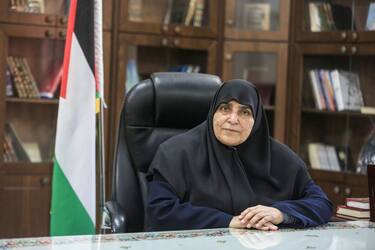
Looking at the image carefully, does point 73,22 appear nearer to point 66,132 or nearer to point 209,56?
point 66,132

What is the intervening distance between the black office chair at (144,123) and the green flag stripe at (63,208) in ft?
1.05

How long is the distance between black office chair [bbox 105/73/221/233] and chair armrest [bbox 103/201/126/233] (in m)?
0.02

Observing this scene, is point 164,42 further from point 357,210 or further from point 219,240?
point 219,240

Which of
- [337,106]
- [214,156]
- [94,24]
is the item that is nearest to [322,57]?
[337,106]

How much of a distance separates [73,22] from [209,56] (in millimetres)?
1438

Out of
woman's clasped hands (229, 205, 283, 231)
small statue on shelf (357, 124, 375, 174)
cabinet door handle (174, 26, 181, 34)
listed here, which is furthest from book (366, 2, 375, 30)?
woman's clasped hands (229, 205, 283, 231)

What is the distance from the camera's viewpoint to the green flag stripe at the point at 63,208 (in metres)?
3.06

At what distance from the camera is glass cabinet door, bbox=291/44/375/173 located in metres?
4.34

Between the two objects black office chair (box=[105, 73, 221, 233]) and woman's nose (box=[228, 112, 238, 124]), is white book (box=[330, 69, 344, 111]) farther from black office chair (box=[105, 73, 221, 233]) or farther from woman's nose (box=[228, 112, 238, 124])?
woman's nose (box=[228, 112, 238, 124])

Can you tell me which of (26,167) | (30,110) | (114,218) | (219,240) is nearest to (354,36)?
(30,110)

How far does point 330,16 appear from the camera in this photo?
4.44 meters

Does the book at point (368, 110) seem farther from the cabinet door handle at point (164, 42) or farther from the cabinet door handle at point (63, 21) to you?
the cabinet door handle at point (63, 21)

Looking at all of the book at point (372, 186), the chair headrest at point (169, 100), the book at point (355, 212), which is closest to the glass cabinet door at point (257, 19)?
the chair headrest at point (169, 100)

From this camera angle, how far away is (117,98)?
4.19 metres
